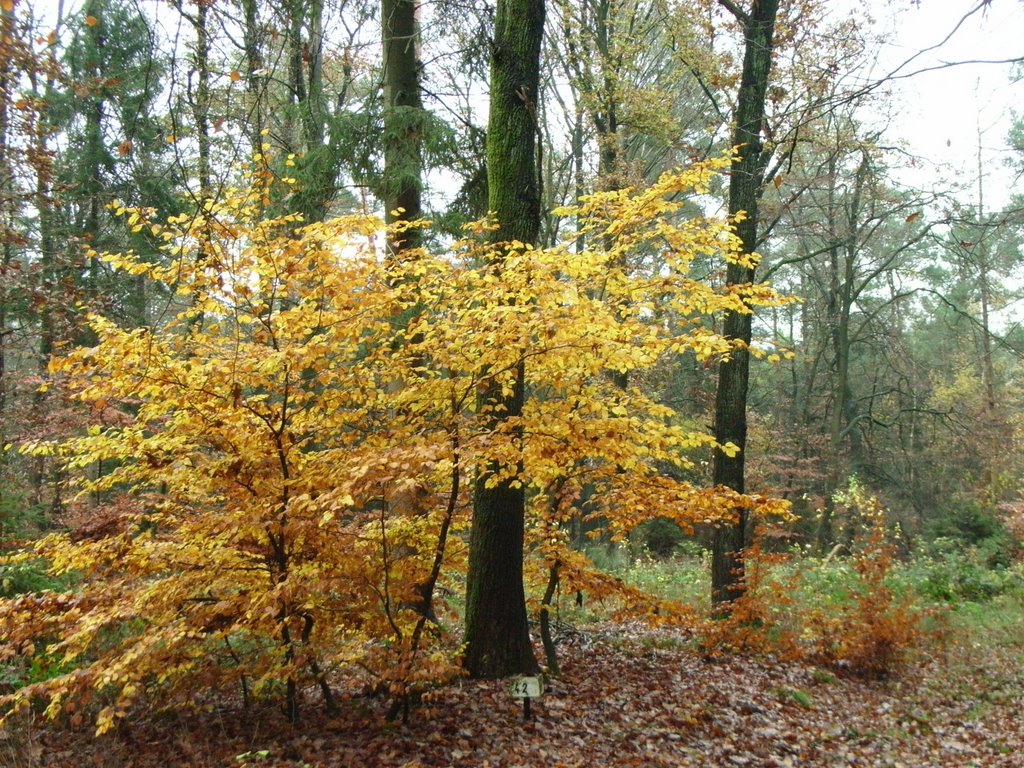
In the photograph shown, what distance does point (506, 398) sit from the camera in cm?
565

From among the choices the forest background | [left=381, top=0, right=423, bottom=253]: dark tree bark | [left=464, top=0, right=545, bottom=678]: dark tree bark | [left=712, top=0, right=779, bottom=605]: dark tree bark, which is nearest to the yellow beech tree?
the forest background

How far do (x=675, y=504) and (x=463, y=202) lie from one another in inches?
180

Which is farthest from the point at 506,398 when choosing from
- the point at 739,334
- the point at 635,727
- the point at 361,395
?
the point at 739,334

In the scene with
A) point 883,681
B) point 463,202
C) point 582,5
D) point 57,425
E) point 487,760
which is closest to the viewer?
point 487,760

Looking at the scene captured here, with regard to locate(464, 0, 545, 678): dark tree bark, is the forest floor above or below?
below

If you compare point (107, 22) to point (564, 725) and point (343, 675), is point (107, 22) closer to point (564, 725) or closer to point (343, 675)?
point (343, 675)

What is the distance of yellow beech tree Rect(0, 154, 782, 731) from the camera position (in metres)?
4.19

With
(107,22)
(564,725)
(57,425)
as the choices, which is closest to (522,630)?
(564,725)

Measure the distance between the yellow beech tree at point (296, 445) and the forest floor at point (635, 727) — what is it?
0.98 feet

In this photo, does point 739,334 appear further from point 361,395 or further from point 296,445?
point 296,445

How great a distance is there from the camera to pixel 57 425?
10062mm

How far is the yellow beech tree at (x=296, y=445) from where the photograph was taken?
4188 mm

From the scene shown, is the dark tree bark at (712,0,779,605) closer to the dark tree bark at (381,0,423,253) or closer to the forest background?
the forest background

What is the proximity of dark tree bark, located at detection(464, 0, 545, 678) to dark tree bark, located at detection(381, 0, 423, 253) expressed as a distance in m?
1.70
